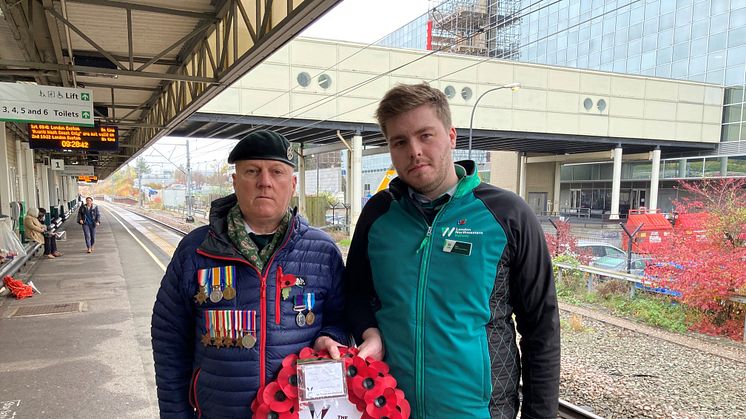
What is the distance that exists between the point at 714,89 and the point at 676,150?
4.64 metres

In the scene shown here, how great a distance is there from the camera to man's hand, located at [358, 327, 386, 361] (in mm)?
1915

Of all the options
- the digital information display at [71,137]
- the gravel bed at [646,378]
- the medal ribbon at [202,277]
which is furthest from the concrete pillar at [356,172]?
the medal ribbon at [202,277]

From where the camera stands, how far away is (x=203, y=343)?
2.07m

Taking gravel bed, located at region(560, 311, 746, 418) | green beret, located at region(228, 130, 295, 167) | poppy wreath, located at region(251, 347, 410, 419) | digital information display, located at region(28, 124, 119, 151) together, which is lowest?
gravel bed, located at region(560, 311, 746, 418)

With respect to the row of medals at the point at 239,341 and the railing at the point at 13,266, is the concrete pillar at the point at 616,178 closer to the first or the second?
the railing at the point at 13,266

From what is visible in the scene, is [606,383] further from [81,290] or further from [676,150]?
[676,150]

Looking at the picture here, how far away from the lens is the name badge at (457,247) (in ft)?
6.13

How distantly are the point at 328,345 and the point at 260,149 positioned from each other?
0.89 metres

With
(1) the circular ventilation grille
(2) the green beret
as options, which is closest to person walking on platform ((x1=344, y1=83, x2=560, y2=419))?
Result: (2) the green beret

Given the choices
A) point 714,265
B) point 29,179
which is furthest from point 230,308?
point 29,179

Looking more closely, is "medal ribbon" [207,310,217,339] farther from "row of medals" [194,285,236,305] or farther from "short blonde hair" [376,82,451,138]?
"short blonde hair" [376,82,451,138]

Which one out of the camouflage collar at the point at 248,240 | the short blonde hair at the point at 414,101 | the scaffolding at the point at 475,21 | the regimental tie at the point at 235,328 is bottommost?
the regimental tie at the point at 235,328

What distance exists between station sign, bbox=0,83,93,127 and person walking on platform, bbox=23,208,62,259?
656 cm

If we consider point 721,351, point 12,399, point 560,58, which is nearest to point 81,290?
point 12,399
